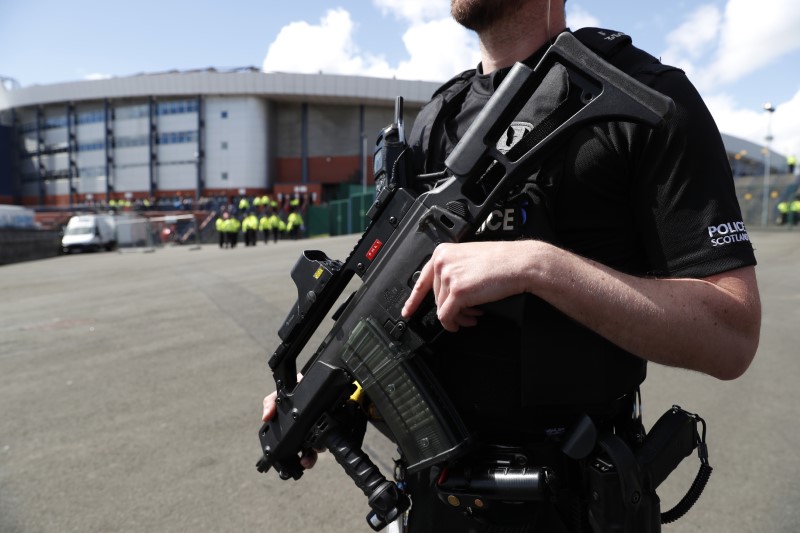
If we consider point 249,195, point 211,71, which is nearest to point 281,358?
point 249,195

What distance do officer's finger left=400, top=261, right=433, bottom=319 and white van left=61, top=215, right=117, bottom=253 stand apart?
25.7 metres

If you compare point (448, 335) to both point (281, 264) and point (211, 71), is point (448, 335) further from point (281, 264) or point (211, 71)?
point (211, 71)

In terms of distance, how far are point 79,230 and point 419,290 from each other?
85.9 feet

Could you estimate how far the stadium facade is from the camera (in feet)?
131

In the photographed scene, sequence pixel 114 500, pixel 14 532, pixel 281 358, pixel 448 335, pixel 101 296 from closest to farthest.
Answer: pixel 448 335 → pixel 281 358 → pixel 14 532 → pixel 114 500 → pixel 101 296

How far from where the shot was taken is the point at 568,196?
113 centimetres

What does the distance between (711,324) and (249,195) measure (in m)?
41.2

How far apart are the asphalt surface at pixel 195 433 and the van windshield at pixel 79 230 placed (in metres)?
18.4

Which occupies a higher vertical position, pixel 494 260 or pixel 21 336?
pixel 494 260

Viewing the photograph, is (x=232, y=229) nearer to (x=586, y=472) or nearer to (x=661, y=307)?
(x=586, y=472)

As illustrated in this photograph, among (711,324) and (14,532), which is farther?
(14,532)

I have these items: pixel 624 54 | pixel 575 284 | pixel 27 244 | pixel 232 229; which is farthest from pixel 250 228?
pixel 575 284

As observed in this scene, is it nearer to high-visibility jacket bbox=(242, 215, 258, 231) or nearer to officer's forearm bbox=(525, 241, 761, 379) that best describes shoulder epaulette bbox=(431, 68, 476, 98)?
officer's forearm bbox=(525, 241, 761, 379)

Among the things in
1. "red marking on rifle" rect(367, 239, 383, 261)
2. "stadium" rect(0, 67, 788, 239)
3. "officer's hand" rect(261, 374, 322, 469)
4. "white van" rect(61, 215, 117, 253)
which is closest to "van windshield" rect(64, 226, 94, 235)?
"white van" rect(61, 215, 117, 253)
